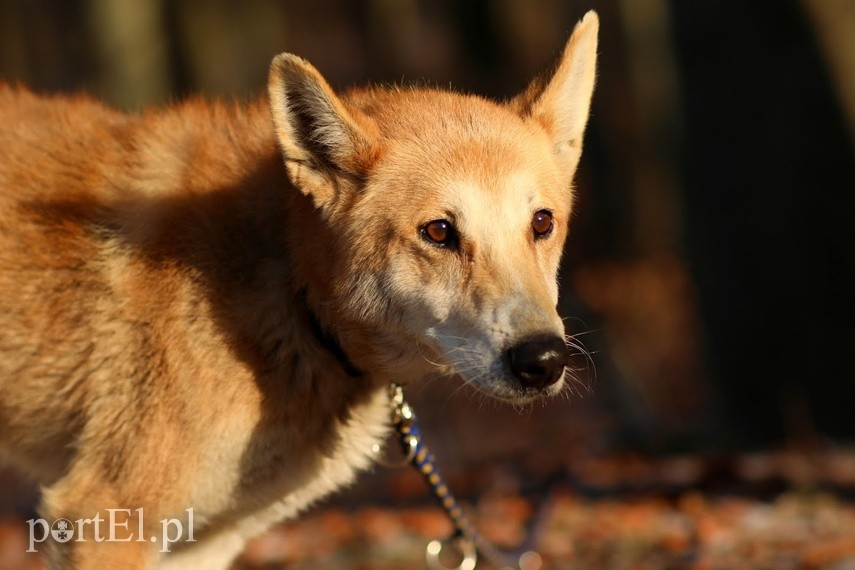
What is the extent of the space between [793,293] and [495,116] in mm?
4430

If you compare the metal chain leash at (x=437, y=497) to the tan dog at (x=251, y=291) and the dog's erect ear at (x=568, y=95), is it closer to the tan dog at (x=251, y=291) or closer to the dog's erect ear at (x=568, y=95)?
the tan dog at (x=251, y=291)

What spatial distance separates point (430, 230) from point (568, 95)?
111 centimetres

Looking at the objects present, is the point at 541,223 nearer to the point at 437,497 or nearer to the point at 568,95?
the point at 568,95

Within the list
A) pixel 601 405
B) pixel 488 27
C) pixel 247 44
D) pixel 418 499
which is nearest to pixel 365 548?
pixel 418 499

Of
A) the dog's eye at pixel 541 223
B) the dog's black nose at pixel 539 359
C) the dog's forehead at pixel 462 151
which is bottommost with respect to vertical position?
the dog's black nose at pixel 539 359

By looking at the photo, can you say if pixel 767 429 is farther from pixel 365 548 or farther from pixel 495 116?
pixel 495 116

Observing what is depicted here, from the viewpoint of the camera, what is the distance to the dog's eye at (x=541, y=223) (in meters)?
4.24

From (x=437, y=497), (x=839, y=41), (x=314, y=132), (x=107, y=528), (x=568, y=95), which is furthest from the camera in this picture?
(x=839, y=41)

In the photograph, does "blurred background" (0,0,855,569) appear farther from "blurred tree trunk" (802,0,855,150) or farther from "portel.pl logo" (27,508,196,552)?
"portel.pl logo" (27,508,196,552)

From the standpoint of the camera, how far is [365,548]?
22.0ft

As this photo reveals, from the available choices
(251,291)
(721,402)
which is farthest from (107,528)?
(721,402)

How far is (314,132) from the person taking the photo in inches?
164

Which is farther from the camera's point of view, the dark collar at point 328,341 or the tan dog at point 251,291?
the dark collar at point 328,341

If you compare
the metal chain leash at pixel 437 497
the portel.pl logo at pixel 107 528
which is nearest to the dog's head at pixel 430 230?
the metal chain leash at pixel 437 497
